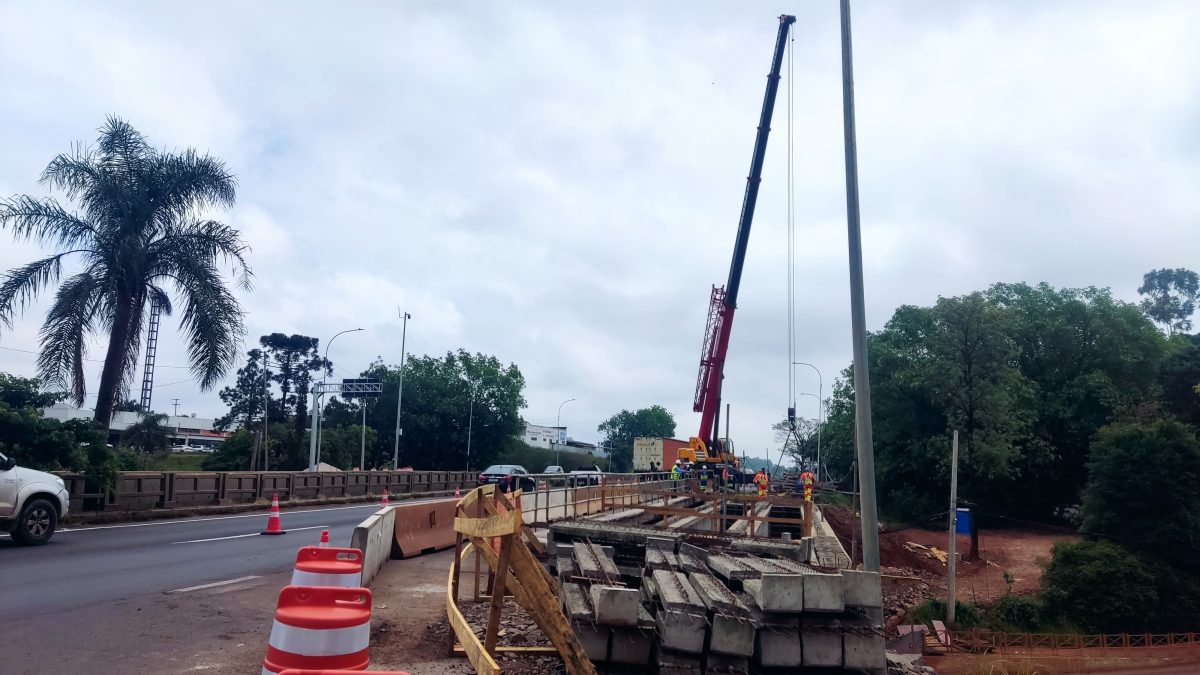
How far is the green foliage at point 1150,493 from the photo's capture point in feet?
90.0

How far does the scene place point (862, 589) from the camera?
730 centimetres

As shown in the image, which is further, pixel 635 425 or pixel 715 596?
pixel 635 425

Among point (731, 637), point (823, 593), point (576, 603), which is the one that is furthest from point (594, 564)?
point (823, 593)

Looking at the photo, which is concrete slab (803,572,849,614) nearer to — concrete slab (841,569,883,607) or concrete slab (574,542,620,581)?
concrete slab (841,569,883,607)

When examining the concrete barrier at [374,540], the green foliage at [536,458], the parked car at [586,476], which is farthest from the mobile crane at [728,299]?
the green foliage at [536,458]

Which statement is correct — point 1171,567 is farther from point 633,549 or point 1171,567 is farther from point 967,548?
point 633,549

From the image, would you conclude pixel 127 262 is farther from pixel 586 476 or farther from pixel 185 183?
pixel 586 476

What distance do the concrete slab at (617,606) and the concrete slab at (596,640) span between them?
13.2 inches

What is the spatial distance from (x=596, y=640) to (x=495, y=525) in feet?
4.77

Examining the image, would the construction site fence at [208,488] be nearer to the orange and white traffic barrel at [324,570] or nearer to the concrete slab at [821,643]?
the orange and white traffic barrel at [324,570]

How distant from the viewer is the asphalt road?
400 inches

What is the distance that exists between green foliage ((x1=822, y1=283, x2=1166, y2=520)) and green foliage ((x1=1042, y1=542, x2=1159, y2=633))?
11798mm

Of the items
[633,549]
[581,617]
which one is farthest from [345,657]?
[633,549]

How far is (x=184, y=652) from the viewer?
7824 millimetres
